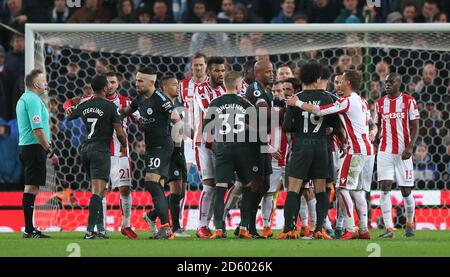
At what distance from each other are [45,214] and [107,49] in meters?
2.71

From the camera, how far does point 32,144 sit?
13.1m

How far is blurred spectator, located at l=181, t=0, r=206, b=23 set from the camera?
19.0 m

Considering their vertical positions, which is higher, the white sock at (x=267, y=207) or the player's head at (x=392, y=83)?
the player's head at (x=392, y=83)

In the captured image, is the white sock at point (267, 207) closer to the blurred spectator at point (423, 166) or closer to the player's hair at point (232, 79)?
the player's hair at point (232, 79)

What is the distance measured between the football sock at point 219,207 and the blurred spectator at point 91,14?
6.93 m

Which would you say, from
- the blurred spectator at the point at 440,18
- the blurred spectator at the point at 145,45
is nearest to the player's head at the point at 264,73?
the blurred spectator at the point at 145,45

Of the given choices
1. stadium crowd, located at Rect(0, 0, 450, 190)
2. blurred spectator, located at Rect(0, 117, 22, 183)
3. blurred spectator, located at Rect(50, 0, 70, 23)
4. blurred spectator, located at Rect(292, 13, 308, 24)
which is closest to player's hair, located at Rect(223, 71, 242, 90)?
stadium crowd, located at Rect(0, 0, 450, 190)

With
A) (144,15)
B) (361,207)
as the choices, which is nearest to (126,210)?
(361,207)

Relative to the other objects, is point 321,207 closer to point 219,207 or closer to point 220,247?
point 219,207

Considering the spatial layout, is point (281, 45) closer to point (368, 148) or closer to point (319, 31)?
point (319, 31)

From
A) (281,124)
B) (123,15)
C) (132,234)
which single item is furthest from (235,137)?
(123,15)

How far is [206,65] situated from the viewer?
1474cm

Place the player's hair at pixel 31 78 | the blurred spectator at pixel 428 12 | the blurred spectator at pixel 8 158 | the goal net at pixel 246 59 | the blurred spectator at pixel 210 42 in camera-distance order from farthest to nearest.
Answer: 1. the blurred spectator at pixel 428 12
2. the blurred spectator at pixel 8 158
3. the blurred spectator at pixel 210 42
4. the goal net at pixel 246 59
5. the player's hair at pixel 31 78

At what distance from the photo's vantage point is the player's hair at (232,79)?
1256 centimetres
